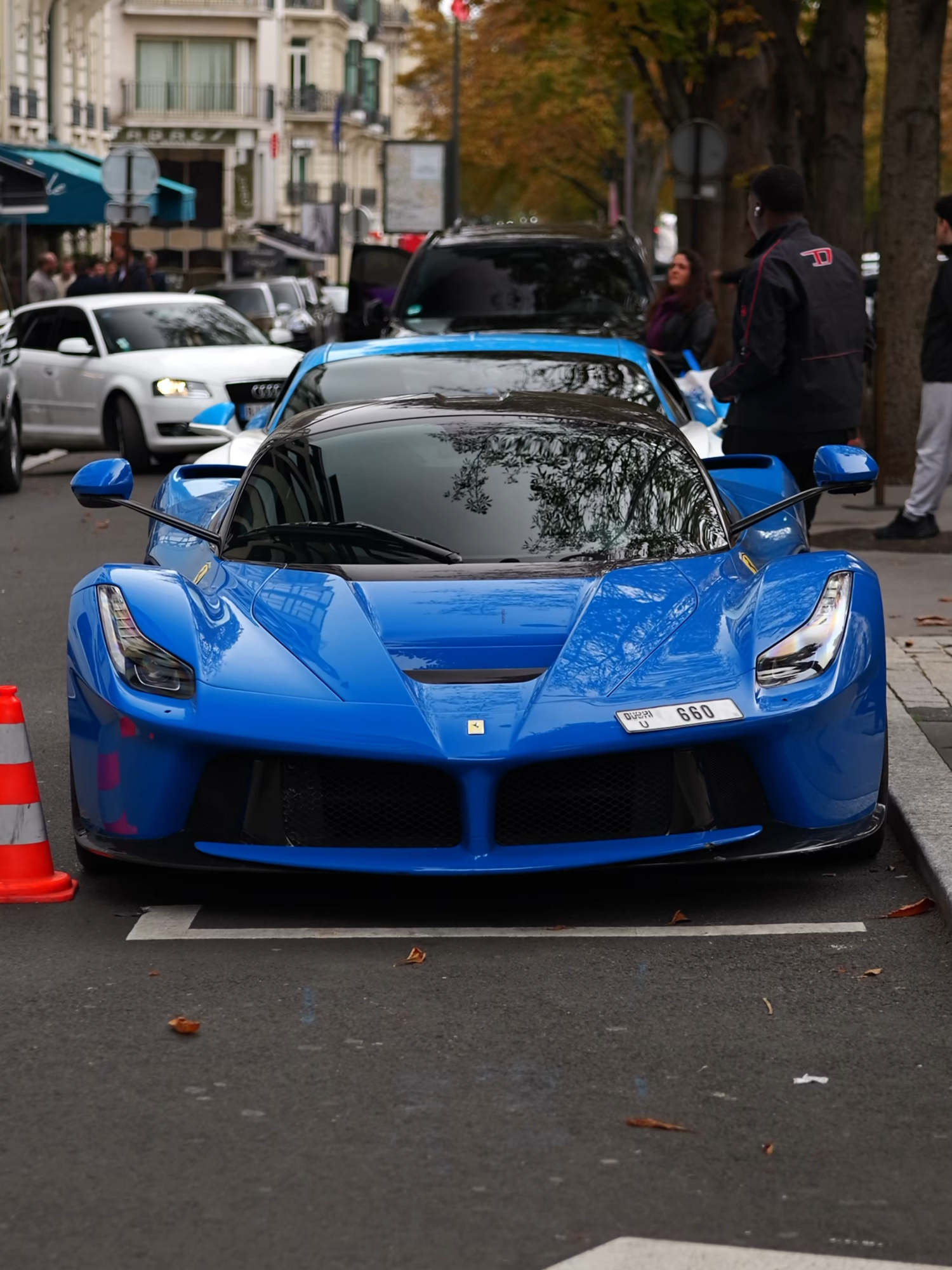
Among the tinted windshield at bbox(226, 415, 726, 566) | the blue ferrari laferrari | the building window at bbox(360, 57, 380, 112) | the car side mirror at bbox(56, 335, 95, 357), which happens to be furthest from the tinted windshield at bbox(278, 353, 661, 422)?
the building window at bbox(360, 57, 380, 112)

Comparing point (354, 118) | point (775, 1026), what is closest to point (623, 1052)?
point (775, 1026)

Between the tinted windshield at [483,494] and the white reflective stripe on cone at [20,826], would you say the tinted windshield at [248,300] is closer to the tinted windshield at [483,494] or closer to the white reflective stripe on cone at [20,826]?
the tinted windshield at [483,494]

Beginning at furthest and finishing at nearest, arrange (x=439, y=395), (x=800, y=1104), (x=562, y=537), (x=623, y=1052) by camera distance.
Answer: (x=439, y=395) → (x=562, y=537) → (x=623, y=1052) → (x=800, y=1104)

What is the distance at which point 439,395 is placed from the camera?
725 cm

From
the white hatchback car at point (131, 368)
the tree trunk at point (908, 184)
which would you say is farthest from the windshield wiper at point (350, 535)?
the white hatchback car at point (131, 368)

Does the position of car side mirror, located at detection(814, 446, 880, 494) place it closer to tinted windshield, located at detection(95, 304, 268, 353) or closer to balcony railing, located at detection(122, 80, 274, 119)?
tinted windshield, located at detection(95, 304, 268, 353)

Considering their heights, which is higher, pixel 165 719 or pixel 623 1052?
pixel 165 719

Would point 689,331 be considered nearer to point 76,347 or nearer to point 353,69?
point 76,347

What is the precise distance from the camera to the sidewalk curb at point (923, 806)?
5645mm

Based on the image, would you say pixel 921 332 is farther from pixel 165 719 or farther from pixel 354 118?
pixel 354 118

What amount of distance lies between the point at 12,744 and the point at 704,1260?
2.95 m

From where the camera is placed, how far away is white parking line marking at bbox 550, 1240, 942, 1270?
341 centimetres

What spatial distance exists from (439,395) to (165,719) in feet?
7.24

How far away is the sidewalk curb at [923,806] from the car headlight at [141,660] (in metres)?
1.87
